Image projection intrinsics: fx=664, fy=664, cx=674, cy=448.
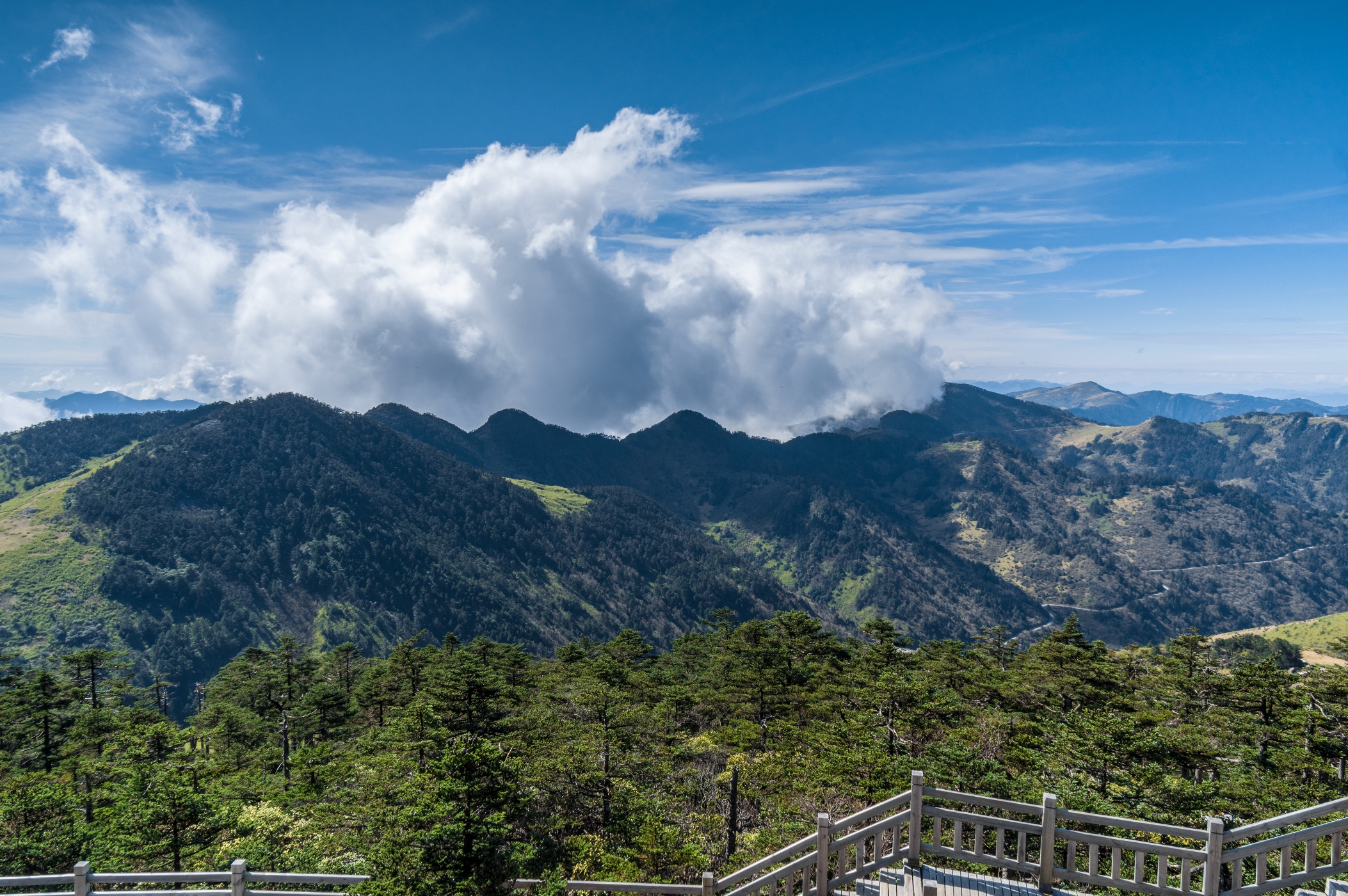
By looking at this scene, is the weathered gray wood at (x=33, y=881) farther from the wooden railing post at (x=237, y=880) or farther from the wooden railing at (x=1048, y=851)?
the wooden railing at (x=1048, y=851)

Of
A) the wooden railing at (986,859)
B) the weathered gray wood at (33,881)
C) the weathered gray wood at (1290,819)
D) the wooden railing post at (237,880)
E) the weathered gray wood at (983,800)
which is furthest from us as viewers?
the wooden railing post at (237,880)

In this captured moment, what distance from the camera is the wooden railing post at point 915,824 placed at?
15.8 meters

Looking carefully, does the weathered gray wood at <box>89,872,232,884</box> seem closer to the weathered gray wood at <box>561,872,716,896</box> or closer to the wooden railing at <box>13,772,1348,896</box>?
the wooden railing at <box>13,772,1348,896</box>

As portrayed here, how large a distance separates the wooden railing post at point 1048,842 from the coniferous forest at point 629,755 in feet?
10.7

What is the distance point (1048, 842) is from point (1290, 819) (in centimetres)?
459

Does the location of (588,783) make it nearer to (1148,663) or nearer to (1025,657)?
(1025,657)

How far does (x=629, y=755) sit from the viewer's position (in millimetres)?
35344

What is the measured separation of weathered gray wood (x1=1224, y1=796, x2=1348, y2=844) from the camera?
13188 mm

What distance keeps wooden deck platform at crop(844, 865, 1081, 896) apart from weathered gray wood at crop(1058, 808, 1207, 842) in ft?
6.84

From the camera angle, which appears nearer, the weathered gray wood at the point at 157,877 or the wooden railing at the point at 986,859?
the wooden railing at the point at 986,859

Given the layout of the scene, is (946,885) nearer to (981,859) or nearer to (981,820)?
(981,859)

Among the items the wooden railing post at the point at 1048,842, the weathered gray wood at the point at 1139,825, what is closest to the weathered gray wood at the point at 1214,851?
the weathered gray wood at the point at 1139,825

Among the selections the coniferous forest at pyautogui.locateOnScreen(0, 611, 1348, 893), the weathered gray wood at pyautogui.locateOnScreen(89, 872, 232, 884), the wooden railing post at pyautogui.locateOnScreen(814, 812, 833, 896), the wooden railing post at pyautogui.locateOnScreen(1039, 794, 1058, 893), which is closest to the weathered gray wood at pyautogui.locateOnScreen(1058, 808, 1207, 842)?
the wooden railing post at pyautogui.locateOnScreen(1039, 794, 1058, 893)

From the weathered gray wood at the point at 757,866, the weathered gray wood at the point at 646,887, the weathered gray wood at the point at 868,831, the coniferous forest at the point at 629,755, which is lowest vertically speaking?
the coniferous forest at the point at 629,755
